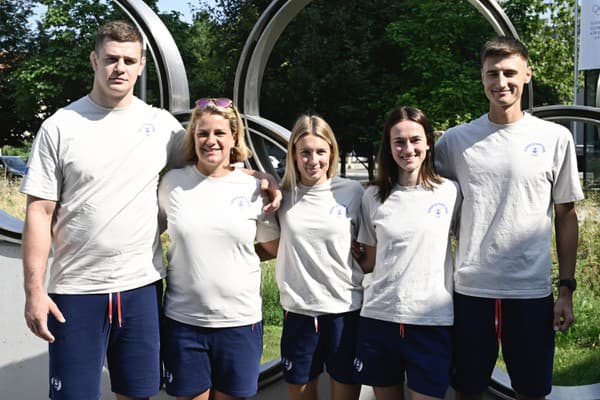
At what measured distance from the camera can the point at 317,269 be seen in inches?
120

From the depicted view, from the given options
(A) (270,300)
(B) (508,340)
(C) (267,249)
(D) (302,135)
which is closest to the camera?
(B) (508,340)

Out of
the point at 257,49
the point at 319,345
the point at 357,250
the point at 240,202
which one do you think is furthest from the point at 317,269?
the point at 257,49

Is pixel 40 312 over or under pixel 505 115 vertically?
under

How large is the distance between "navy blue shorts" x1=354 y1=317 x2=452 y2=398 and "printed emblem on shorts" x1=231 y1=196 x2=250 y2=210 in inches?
28.6

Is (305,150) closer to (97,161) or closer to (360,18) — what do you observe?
(97,161)

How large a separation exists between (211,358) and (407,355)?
0.84 metres

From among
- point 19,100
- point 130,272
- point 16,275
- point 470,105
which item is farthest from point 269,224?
point 19,100

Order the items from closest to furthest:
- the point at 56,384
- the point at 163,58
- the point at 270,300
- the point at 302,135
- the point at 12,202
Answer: the point at 56,384 → the point at 302,135 → the point at 163,58 → the point at 270,300 → the point at 12,202

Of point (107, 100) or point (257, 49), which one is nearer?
point (107, 100)

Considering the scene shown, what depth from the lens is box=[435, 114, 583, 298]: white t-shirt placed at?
2928 mm

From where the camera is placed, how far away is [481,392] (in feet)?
9.96

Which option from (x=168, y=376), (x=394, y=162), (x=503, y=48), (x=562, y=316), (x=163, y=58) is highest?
(x=163, y=58)

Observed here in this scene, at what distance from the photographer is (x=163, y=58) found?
4.46m

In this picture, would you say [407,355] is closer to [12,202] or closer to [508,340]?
[508,340]
